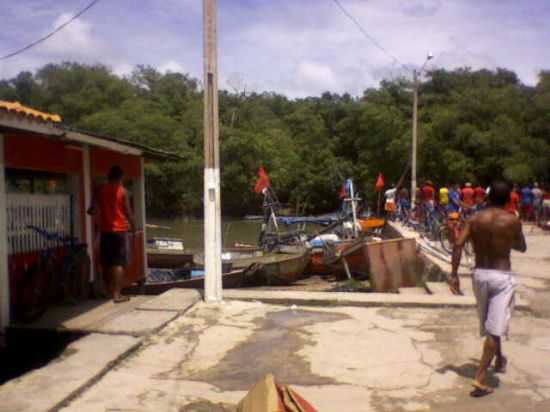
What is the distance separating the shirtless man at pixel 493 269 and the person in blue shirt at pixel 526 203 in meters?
18.8

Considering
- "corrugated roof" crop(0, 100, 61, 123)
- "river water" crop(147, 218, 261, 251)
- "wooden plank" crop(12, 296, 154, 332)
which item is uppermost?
"corrugated roof" crop(0, 100, 61, 123)

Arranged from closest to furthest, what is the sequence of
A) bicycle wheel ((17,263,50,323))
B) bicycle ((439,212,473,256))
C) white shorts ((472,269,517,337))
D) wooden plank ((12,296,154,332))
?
white shorts ((472,269,517,337)) → wooden plank ((12,296,154,332)) → bicycle wheel ((17,263,50,323)) → bicycle ((439,212,473,256))

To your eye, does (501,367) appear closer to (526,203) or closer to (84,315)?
(84,315)

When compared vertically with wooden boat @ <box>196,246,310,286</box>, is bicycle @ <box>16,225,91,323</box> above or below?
above

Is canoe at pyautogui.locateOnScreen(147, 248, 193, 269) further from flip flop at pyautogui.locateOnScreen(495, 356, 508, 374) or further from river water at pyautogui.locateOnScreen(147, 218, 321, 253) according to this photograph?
flip flop at pyautogui.locateOnScreen(495, 356, 508, 374)

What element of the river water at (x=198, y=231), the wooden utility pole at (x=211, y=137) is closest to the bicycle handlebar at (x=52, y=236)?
the wooden utility pole at (x=211, y=137)

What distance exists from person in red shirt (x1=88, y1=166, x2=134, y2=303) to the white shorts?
4.78 metres

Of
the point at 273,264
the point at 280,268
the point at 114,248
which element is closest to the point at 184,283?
the point at 273,264

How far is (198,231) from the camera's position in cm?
3584

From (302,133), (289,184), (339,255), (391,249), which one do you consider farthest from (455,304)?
(302,133)

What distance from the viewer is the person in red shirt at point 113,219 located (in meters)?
7.89

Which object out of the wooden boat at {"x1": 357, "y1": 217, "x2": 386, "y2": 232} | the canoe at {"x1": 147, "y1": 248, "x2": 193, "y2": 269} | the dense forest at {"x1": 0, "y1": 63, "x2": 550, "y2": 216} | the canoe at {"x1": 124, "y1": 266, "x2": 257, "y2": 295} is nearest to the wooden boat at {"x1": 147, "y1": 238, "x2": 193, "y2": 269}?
the canoe at {"x1": 147, "y1": 248, "x2": 193, "y2": 269}

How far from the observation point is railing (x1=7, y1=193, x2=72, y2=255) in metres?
7.13

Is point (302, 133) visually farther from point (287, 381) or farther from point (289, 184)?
point (287, 381)
